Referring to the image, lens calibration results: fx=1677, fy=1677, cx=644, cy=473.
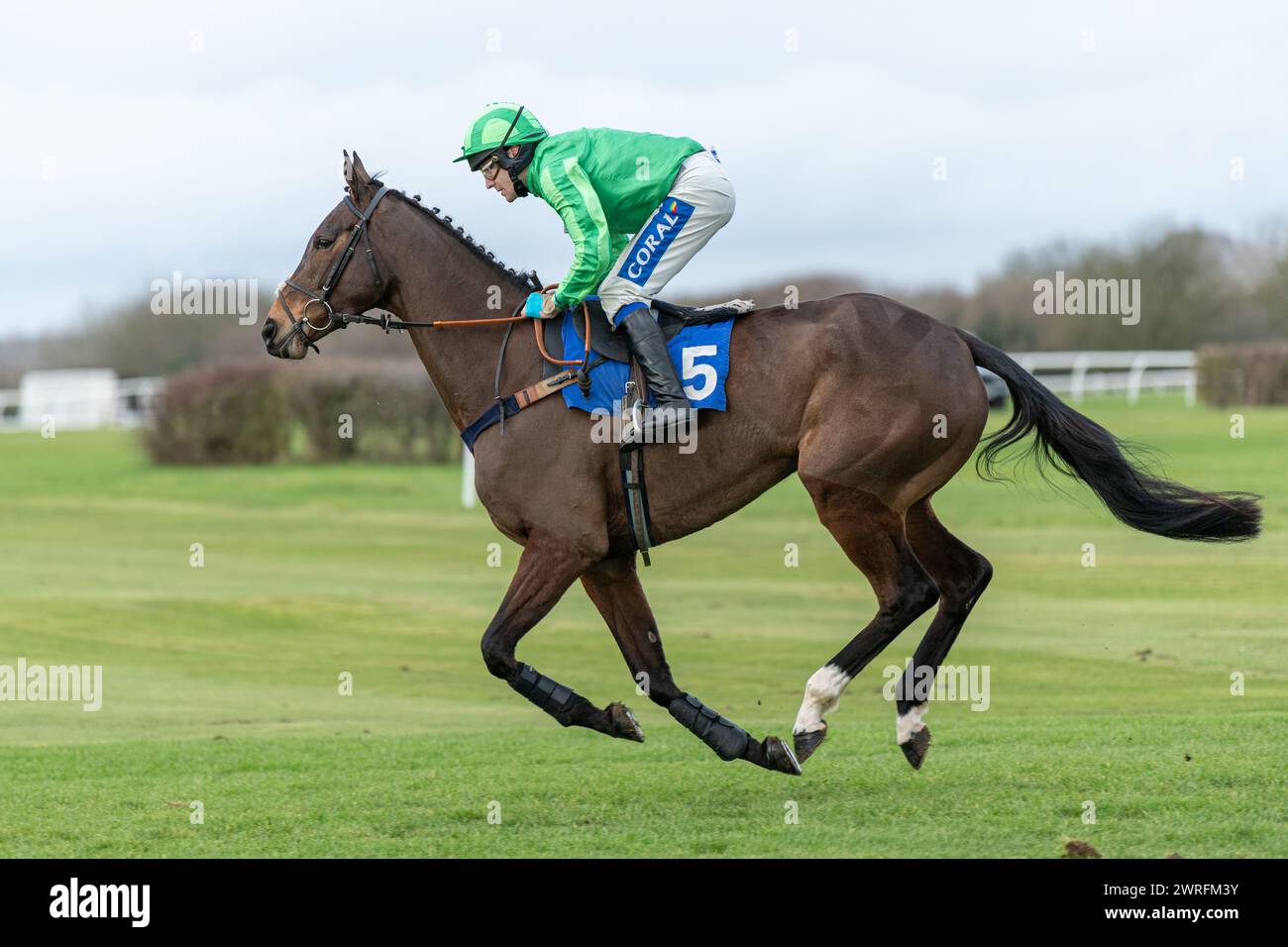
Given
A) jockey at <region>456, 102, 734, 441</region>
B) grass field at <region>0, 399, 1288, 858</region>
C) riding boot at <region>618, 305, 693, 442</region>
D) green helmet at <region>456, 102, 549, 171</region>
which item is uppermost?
green helmet at <region>456, 102, 549, 171</region>

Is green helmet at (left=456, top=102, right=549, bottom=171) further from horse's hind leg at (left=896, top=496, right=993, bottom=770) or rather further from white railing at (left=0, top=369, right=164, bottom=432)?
white railing at (left=0, top=369, right=164, bottom=432)

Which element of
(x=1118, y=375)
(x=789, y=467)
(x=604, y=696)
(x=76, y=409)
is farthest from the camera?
(x=76, y=409)

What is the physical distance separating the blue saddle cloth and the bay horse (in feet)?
0.19

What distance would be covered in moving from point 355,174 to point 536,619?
2.05 metres

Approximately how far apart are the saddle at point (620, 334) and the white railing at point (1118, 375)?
2661cm

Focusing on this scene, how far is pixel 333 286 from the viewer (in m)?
7.00

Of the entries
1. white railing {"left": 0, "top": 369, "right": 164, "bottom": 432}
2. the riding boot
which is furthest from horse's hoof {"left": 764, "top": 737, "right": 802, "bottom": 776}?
white railing {"left": 0, "top": 369, "right": 164, "bottom": 432}

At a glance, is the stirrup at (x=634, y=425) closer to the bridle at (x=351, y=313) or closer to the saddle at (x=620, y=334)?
the saddle at (x=620, y=334)

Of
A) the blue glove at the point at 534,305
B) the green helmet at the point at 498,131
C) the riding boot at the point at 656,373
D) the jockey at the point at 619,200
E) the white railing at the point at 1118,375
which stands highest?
the white railing at the point at 1118,375

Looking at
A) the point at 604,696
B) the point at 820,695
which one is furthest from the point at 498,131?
the point at 604,696

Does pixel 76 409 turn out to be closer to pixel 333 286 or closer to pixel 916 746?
pixel 333 286

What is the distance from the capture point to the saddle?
6719 millimetres

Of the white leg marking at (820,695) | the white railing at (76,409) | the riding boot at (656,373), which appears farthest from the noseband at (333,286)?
the white railing at (76,409)

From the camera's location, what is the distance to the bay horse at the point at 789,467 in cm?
654
